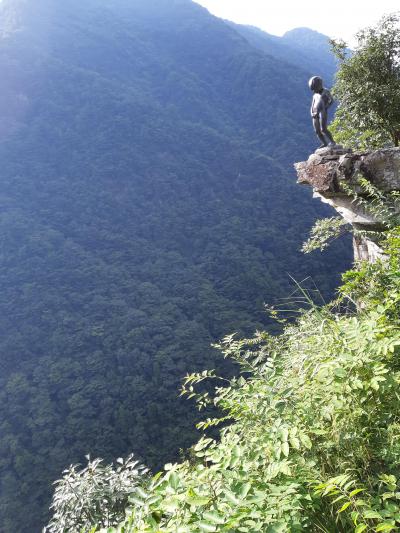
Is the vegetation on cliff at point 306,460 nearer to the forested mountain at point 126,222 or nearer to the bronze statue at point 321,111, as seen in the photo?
the bronze statue at point 321,111

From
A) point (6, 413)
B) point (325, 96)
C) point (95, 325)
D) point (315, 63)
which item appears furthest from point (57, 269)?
point (315, 63)

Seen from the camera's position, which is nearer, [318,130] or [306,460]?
[306,460]

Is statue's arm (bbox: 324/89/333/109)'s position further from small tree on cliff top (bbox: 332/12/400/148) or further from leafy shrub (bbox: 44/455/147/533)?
leafy shrub (bbox: 44/455/147/533)

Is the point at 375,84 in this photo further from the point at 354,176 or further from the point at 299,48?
the point at 299,48

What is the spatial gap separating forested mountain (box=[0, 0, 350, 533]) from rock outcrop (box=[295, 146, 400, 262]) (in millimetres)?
7159

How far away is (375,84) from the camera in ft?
29.6

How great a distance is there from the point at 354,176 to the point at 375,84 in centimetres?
618

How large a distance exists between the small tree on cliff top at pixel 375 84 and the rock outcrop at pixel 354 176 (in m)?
5.17

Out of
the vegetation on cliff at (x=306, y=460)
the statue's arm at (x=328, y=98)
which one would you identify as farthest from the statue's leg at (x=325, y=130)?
the vegetation on cliff at (x=306, y=460)

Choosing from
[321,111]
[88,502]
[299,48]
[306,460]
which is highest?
[299,48]

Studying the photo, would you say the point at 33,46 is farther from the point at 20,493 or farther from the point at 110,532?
the point at 110,532

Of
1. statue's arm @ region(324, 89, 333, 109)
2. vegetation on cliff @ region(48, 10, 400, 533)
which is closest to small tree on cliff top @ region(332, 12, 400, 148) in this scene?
statue's arm @ region(324, 89, 333, 109)

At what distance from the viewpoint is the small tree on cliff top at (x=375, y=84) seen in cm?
889

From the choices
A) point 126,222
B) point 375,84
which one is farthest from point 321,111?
point 126,222
